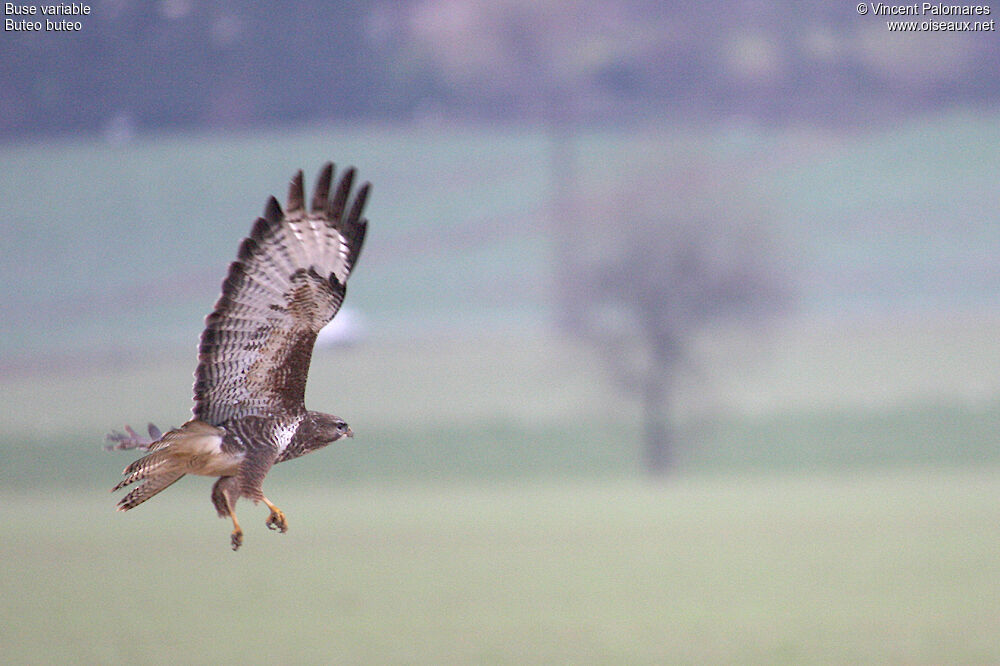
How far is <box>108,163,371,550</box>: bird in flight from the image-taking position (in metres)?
3.41

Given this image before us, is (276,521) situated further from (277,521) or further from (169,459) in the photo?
(169,459)

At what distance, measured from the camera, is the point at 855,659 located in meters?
12.2

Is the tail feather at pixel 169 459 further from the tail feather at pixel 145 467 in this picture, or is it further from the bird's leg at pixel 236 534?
the bird's leg at pixel 236 534

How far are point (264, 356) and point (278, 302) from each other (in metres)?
A: 0.15

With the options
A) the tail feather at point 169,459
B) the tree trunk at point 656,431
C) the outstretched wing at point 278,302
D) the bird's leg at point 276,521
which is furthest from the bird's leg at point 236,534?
the tree trunk at point 656,431

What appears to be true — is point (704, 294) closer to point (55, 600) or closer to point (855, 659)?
point (855, 659)

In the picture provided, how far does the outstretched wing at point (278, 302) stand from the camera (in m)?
3.52

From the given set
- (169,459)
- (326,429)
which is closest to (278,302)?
(326,429)

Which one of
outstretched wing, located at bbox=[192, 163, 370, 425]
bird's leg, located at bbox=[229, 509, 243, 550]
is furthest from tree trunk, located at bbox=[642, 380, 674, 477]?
bird's leg, located at bbox=[229, 509, 243, 550]

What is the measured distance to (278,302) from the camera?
11.9 feet

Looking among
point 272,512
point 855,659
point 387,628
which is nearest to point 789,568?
point 855,659

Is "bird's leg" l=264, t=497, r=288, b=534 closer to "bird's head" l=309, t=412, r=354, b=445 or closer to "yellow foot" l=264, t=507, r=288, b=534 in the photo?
"yellow foot" l=264, t=507, r=288, b=534

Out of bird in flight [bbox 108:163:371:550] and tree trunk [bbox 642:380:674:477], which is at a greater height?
tree trunk [bbox 642:380:674:477]

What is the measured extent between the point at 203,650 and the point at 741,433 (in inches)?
384
